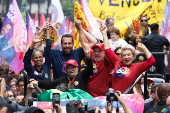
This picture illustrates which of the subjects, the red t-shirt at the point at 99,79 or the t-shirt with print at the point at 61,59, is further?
the t-shirt with print at the point at 61,59

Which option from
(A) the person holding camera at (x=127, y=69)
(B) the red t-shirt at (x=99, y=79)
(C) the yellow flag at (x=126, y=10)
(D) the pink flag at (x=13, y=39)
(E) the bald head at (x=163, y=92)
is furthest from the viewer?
(C) the yellow flag at (x=126, y=10)

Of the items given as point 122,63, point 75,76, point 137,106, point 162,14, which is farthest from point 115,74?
point 162,14

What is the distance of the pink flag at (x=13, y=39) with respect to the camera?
29.3 ft

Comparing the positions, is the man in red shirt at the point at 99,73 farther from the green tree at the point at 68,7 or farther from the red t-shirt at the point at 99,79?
the green tree at the point at 68,7

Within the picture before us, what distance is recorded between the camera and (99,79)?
6594 mm

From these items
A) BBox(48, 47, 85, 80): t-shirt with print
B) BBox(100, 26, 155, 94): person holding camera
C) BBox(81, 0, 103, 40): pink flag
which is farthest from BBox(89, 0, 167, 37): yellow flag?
BBox(100, 26, 155, 94): person holding camera

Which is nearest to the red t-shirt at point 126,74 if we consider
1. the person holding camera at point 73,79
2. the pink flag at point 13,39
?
the person holding camera at point 73,79

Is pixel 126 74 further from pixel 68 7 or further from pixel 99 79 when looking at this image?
pixel 68 7

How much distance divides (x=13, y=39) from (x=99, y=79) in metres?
3.93

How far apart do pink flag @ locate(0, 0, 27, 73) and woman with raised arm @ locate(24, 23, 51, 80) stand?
54.4 inches

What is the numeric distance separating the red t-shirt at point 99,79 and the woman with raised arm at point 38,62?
0.95m

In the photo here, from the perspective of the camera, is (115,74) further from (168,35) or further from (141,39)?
(168,35)

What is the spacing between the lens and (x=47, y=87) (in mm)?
6516

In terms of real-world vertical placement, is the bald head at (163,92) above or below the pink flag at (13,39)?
below
